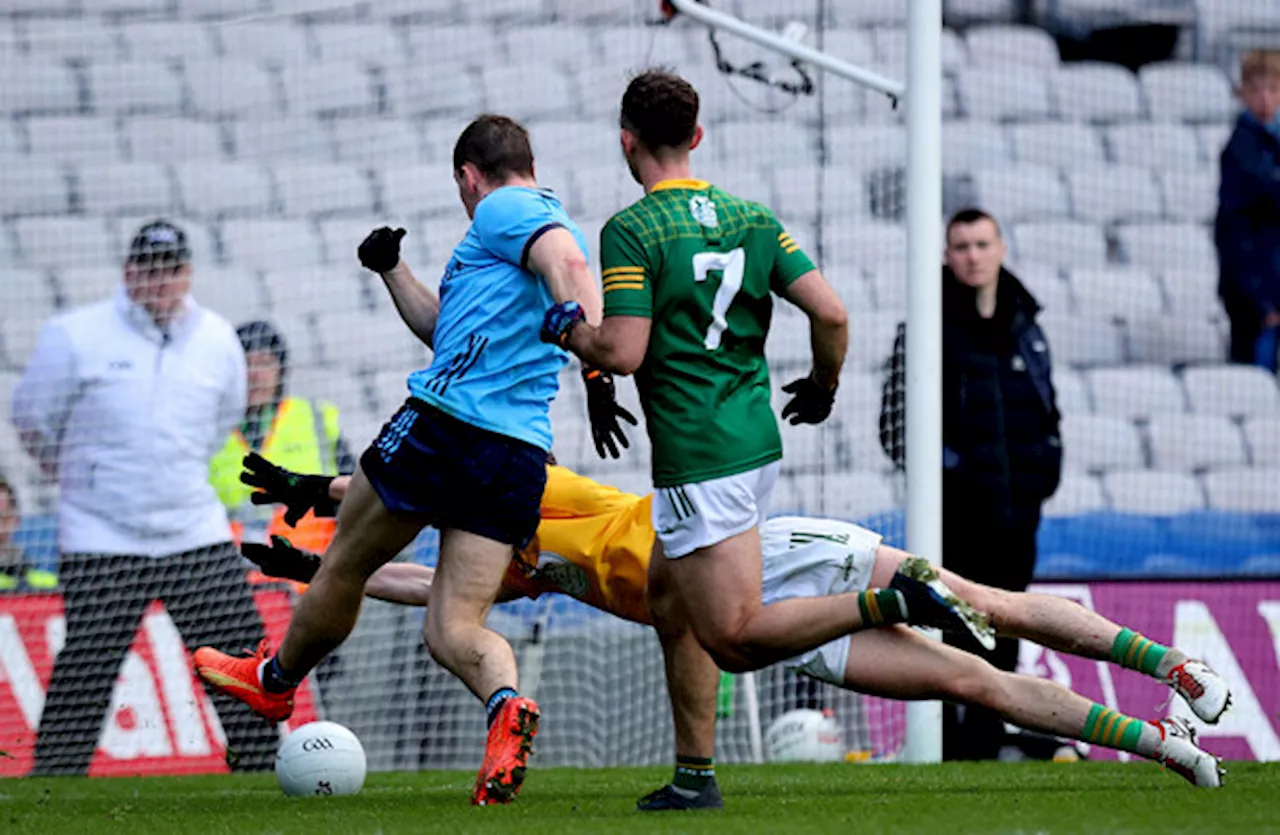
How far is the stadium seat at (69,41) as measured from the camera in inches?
448

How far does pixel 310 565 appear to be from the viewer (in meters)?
6.38

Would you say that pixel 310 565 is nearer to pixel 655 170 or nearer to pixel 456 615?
pixel 456 615

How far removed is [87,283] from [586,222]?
2798mm

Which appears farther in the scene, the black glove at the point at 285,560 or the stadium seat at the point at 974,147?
the stadium seat at the point at 974,147

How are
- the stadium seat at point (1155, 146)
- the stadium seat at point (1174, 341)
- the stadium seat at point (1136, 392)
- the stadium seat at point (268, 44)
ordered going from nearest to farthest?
the stadium seat at point (1136, 392) → the stadium seat at point (268, 44) → the stadium seat at point (1174, 341) → the stadium seat at point (1155, 146)

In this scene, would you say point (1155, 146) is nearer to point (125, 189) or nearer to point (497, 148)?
point (125, 189)

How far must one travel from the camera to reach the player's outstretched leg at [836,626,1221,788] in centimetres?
541

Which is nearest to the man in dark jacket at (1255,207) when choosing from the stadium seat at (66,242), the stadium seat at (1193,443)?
the stadium seat at (1193,443)

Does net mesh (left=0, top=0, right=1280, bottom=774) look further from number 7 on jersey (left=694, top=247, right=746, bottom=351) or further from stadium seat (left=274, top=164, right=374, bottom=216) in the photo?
number 7 on jersey (left=694, top=247, right=746, bottom=351)

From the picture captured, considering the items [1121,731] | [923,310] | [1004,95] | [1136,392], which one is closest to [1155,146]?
[1004,95]

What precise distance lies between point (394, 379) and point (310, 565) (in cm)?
445

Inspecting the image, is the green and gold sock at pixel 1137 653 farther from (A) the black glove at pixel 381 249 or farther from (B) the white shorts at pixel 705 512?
(A) the black glove at pixel 381 249

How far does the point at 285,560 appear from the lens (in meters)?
6.36

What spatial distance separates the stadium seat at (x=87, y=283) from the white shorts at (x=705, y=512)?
6.83 metres
